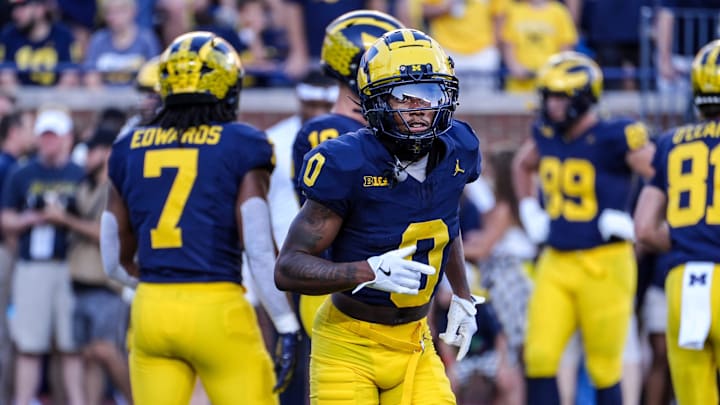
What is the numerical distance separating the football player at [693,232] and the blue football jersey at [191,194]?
6.12 feet

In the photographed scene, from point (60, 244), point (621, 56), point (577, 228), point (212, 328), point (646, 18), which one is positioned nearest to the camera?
point (212, 328)

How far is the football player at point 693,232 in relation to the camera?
227 inches

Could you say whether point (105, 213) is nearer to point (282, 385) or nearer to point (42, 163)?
point (282, 385)

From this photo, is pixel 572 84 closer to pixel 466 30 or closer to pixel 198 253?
pixel 466 30

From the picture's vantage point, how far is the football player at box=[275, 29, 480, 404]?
4504 millimetres

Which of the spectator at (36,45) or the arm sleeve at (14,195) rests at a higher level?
the spectator at (36,45)

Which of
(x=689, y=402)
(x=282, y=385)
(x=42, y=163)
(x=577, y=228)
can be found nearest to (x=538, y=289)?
(x=577, y=228)

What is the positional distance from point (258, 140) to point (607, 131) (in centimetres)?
291

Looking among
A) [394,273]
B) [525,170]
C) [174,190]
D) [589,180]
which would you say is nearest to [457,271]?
[394,273]

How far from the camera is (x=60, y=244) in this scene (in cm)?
870

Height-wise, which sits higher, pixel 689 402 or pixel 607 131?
pixel 607 131

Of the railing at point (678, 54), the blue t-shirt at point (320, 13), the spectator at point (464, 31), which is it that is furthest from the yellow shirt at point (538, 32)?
the blue t-shirt at point (320, 13)

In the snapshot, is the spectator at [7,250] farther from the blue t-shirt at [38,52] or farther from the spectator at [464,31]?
the spectator at [464,31]

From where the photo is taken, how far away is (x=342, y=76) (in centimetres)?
580
